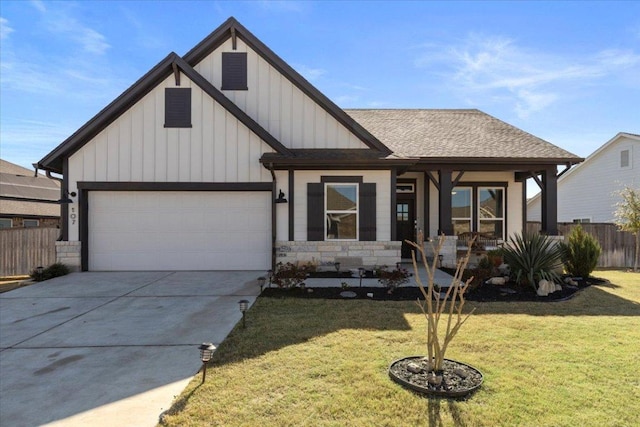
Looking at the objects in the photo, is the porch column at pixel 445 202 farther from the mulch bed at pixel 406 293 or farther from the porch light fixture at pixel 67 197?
the porch light fixture at pixel 67 197

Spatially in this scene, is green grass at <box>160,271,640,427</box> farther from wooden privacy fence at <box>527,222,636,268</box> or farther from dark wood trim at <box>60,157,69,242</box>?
wooden privacy fence at <box>527,222,636,268</box>

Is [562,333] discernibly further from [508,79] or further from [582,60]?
[582,60]

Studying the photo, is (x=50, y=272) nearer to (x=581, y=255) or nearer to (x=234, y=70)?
(x=234, y=70)

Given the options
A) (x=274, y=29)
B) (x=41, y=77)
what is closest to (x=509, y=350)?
(x=274, y=29)

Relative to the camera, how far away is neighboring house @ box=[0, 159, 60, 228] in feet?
50.9

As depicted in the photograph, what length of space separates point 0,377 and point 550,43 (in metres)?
14.1

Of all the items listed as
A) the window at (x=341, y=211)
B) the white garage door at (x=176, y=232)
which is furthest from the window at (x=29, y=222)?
the window at (x=341, y=211)

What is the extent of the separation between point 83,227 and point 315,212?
22.5ft

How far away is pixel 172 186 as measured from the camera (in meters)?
9.59

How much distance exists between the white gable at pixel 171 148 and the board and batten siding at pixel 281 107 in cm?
96

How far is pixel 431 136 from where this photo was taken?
12.1 m

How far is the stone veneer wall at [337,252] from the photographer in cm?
949

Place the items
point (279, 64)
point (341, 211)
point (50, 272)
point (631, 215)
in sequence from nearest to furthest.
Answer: point (50, 272) → point (341, 211) → point (279, 64) → point (631, 215)

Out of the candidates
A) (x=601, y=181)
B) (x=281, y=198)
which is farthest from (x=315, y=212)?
(x=601, y=181)
